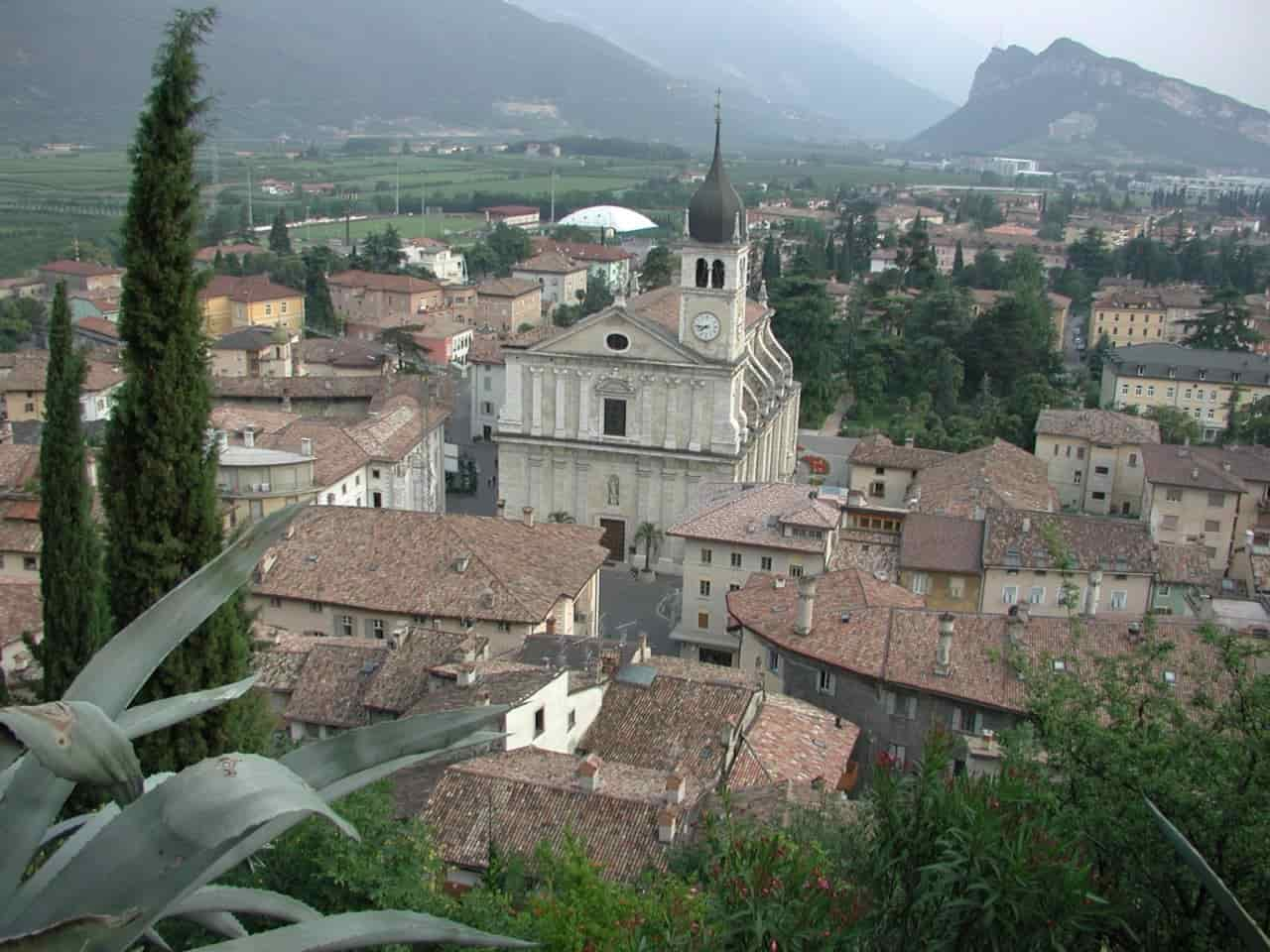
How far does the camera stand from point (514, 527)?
34.8 meters

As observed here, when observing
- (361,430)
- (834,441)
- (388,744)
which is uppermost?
(388,744)

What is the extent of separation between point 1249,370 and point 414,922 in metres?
71.6

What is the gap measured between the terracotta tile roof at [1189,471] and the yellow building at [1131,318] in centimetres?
4565

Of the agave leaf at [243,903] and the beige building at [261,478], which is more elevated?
the agave leaf at [243,903]

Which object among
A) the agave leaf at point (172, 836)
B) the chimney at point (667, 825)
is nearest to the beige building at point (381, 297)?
the chimney at point (667, 825)

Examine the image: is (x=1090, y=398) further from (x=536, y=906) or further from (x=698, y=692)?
(x=536, y=906)

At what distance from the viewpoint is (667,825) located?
18266 mm

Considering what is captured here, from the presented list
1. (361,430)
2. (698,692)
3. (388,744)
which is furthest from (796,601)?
(388,744)

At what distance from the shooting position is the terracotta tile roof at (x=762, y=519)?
36344 millimetres

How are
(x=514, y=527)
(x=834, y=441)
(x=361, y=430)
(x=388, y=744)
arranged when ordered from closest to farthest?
(x=388, y=744), (x=514, y=527), (x=361, y=430), (x=834, y=441)

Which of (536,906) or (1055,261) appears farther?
(1055,261)

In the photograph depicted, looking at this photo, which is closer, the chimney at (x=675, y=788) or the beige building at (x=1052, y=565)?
the chimney at (x=675, y=788)

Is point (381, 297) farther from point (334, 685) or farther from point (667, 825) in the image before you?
point (667, 825)

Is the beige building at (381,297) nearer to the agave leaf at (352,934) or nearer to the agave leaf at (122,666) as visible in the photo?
the agave leaf at (122,666)
